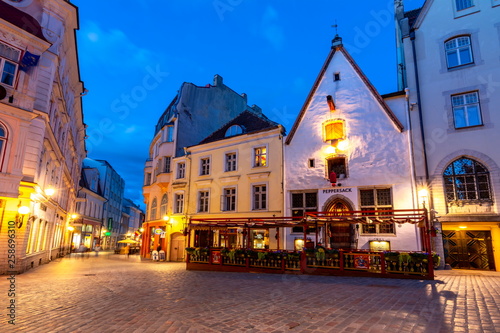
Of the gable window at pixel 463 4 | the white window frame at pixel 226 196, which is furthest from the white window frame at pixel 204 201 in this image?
the gable window at pixel 463 4

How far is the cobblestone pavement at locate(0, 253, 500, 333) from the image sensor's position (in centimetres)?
579

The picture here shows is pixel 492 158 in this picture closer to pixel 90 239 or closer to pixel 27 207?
pixel 27 207

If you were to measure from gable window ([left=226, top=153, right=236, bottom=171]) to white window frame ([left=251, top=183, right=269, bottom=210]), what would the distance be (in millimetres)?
2793

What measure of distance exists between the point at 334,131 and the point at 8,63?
1792 centimetres

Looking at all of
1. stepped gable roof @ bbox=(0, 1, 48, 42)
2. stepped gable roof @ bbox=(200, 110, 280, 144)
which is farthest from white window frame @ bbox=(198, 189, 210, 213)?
stepped gable roof @ bbox=(0, 1, 48, 42)

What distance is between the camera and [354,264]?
527 inches

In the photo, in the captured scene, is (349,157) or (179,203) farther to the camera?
(179,203)

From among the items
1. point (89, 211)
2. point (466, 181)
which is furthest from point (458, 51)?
point (89, 211)

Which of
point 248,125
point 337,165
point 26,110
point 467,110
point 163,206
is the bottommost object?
point 163,206

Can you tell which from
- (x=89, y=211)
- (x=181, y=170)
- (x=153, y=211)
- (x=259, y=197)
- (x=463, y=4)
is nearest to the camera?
(x=463, y=4)

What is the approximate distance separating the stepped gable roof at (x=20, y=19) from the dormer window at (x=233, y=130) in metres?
14.4

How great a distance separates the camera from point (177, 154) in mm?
29078

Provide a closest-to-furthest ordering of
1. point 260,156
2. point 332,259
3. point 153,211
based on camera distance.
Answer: point 332,259, point 260,156, point 153,211

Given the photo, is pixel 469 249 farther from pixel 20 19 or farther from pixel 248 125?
pixel 20 19
